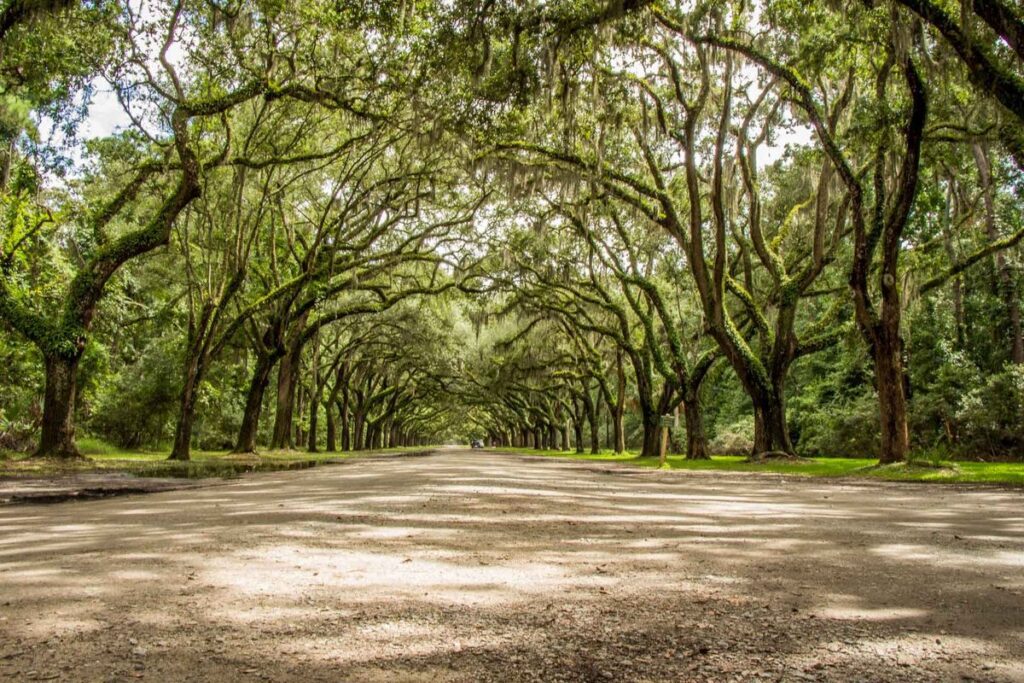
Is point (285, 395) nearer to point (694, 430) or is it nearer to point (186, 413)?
point (186, 413)

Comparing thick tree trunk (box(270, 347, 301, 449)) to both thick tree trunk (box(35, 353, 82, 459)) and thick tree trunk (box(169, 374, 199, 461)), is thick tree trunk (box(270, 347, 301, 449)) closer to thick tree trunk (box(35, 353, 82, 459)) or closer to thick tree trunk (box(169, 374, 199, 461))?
thick tree trunk (box(169, 374, 199, 461))

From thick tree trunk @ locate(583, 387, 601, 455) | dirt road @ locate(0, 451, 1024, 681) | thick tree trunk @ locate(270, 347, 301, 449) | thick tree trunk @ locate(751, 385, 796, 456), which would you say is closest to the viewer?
dirt road @ locate(0, 451, 1024, 681)

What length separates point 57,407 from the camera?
14.5 metres

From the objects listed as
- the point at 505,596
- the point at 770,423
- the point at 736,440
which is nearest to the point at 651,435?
the point at 770,423

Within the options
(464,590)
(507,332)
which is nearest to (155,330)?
(507,332)

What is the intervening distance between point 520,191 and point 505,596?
553 inches

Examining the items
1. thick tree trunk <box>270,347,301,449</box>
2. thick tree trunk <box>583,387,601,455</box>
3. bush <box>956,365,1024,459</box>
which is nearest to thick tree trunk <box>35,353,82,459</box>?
thick tree trunk <box>270,347,301,449</box>

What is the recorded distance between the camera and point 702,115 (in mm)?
17812

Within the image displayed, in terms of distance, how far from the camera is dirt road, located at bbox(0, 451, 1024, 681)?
8.41 feet

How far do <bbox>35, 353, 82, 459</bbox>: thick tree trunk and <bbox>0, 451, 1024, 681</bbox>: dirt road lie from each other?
853 cm

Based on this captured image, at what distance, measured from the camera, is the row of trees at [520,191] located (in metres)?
13.1

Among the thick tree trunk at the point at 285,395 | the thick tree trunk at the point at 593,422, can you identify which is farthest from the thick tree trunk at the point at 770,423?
the thick tree trunk at the point at 593,422

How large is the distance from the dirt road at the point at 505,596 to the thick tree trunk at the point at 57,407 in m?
8.53

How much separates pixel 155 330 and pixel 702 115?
79.3ft
